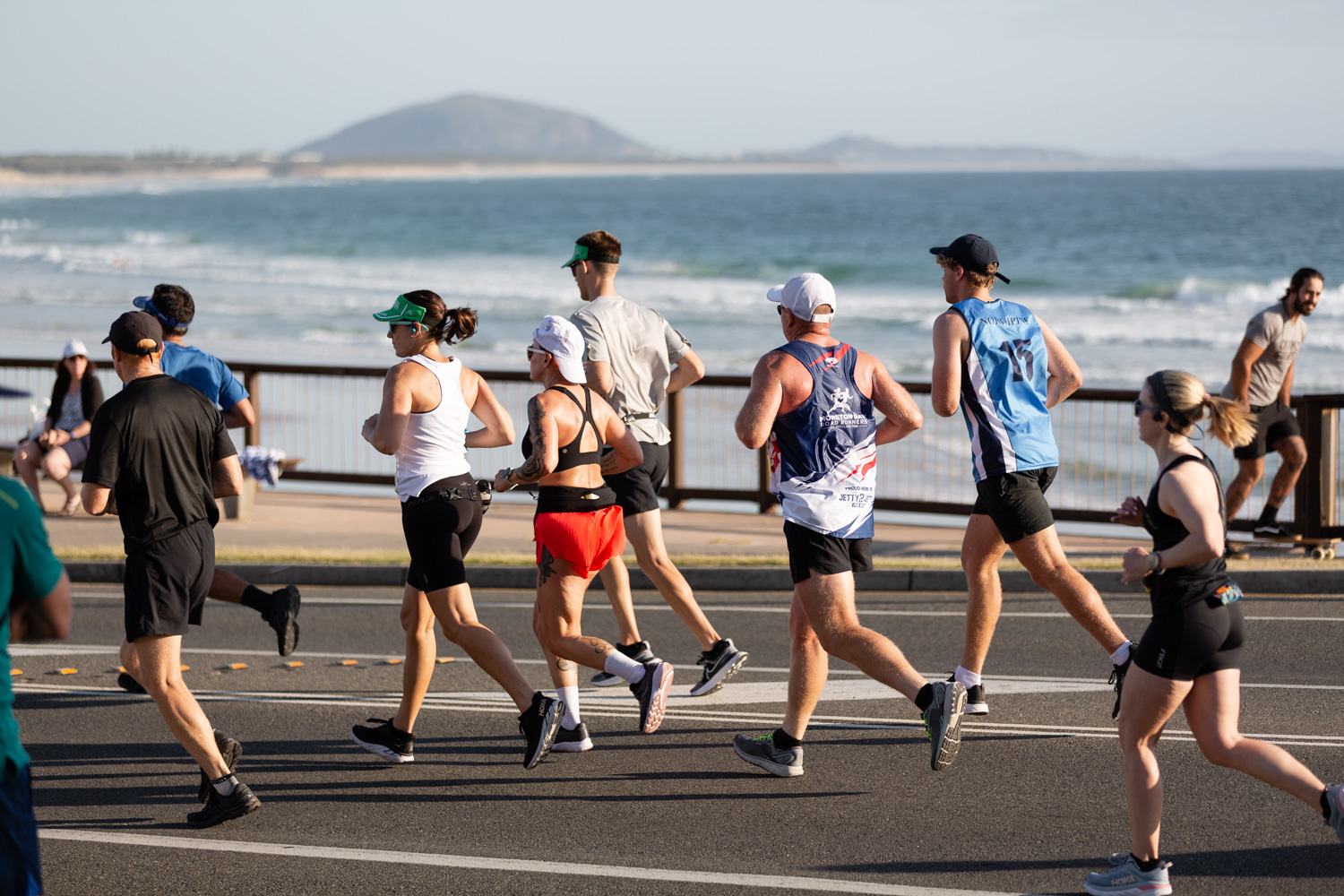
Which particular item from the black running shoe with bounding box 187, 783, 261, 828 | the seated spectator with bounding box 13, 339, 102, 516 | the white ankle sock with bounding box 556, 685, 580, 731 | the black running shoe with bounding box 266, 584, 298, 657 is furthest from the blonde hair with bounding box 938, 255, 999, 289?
the seated spectator with bounding box 13, 339, 102, 516

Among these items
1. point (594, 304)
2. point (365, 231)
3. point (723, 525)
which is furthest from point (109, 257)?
point (594, 304)

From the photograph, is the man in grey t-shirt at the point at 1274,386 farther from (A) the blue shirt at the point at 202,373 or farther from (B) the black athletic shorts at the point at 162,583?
(B) the black athletic shorts at the point at 162,583

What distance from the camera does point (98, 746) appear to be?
6.59 meters

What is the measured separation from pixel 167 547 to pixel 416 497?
1.04 metres

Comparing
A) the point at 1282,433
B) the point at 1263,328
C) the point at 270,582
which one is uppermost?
the point at 1263,328

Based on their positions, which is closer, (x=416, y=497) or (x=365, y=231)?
→ (x=416, y=497)

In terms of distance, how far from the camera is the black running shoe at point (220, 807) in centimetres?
546

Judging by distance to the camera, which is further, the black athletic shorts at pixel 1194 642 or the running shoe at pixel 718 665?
→ the running shoe at pixel 718 665

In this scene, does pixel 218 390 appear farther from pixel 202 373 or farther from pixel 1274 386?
pixel 1274 386

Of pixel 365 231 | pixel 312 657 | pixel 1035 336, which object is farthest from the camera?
pixel 365 231

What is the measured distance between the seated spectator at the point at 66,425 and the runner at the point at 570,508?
6422 millimetres

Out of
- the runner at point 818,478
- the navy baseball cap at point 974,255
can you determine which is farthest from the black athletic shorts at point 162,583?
the navy baseball cap at point 974,255

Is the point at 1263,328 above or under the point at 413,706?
above

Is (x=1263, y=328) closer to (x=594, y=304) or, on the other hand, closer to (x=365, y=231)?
(x=594, y=304)
